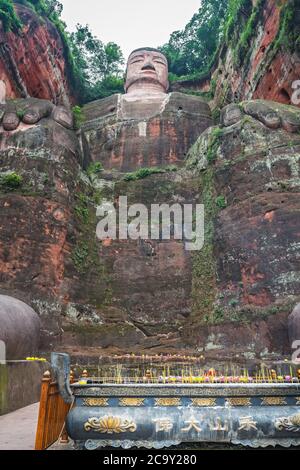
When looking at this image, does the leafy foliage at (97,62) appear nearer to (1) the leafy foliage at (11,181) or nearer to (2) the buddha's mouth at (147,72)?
(2) the buddha's mouth at (147,72)

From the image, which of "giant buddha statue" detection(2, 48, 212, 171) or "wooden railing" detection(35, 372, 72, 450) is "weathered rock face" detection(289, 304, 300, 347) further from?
"giant buddha statue" detection(2, 48, 212, 171)

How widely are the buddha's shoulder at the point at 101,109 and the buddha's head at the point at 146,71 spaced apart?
2.30 metres

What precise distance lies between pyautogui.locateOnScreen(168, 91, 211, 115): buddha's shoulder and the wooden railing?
57.6 ft

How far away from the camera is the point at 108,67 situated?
2823cm

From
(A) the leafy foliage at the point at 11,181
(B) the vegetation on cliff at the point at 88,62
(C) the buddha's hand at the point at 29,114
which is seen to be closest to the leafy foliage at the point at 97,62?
(B) the vegetation on cliff at the point at 88,62

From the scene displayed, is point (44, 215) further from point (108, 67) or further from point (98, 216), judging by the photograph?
point (108, 67)

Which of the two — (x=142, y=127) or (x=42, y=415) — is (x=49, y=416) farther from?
(x=142, y=127)

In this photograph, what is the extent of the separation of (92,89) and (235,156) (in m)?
16.0

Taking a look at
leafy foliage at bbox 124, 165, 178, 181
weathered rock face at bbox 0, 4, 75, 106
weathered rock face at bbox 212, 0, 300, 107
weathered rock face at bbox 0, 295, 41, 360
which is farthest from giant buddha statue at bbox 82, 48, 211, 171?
weathered rock face at bbox 0, 295, 41, 360

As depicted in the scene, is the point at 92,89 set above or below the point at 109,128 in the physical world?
above

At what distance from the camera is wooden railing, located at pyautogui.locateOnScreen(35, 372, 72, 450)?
336 centimetres

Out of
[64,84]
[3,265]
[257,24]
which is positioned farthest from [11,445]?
[64,84]

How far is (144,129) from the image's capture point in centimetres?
1836

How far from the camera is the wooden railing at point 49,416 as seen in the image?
3.36 meters
